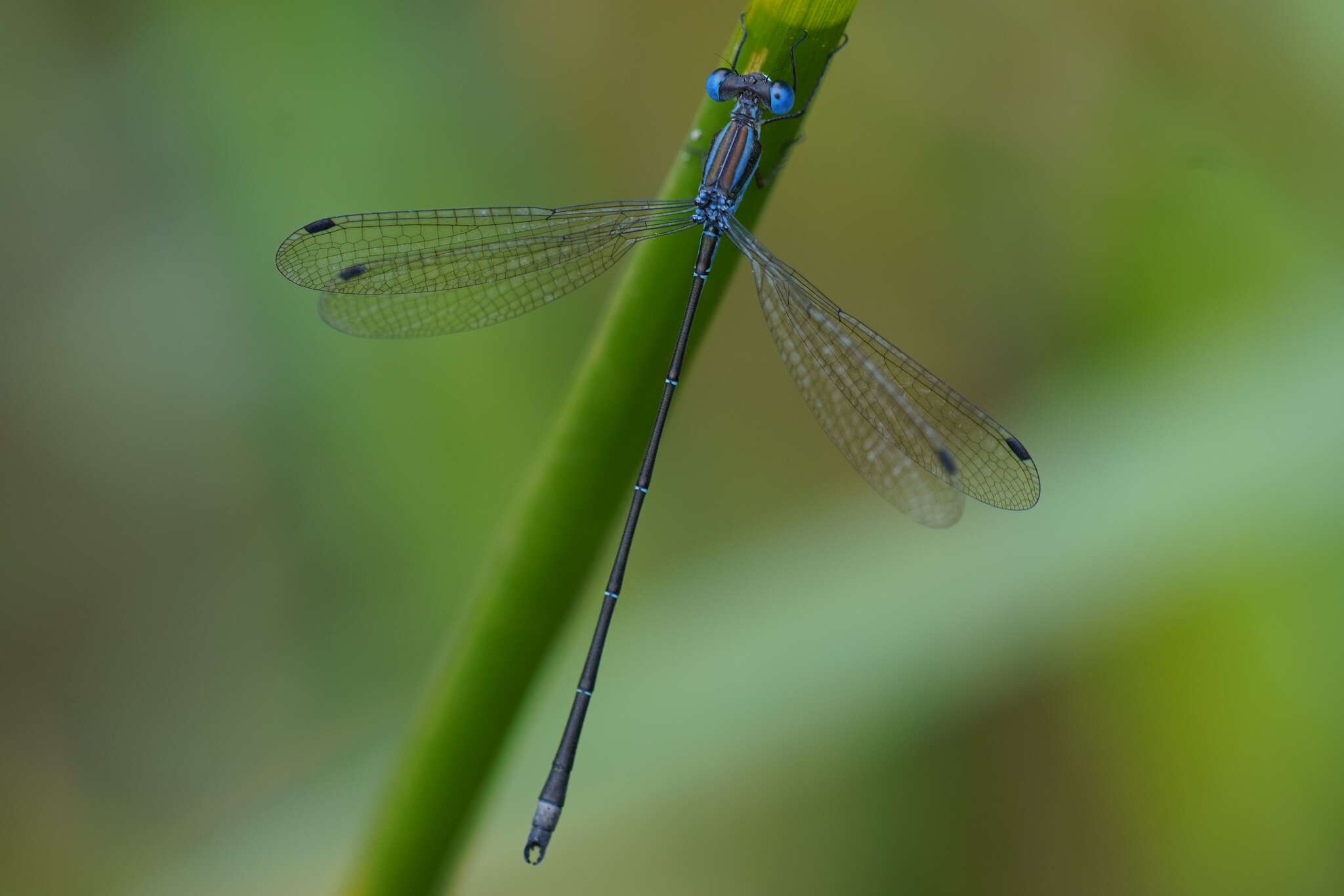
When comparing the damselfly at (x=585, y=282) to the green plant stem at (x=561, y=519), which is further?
the damselfly at (x=585, y=282)

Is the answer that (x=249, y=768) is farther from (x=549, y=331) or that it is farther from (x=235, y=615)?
(x=549, y=331)

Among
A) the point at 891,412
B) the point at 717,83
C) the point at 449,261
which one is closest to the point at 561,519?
the point at 717,83

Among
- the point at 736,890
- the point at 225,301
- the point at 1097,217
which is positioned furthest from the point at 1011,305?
the point at 225,301

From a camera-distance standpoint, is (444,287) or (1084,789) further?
(1084,789)

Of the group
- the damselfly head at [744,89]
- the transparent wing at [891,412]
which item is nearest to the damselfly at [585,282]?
the transparent wing at [891,412]

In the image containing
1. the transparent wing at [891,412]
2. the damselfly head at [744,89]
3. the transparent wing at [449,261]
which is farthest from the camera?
the transparent wing at [449,261]

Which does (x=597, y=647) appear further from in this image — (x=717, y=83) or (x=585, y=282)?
(x=717, y=83)

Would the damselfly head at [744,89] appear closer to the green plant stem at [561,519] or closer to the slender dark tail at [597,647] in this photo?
the green plant stem at [561,519]
